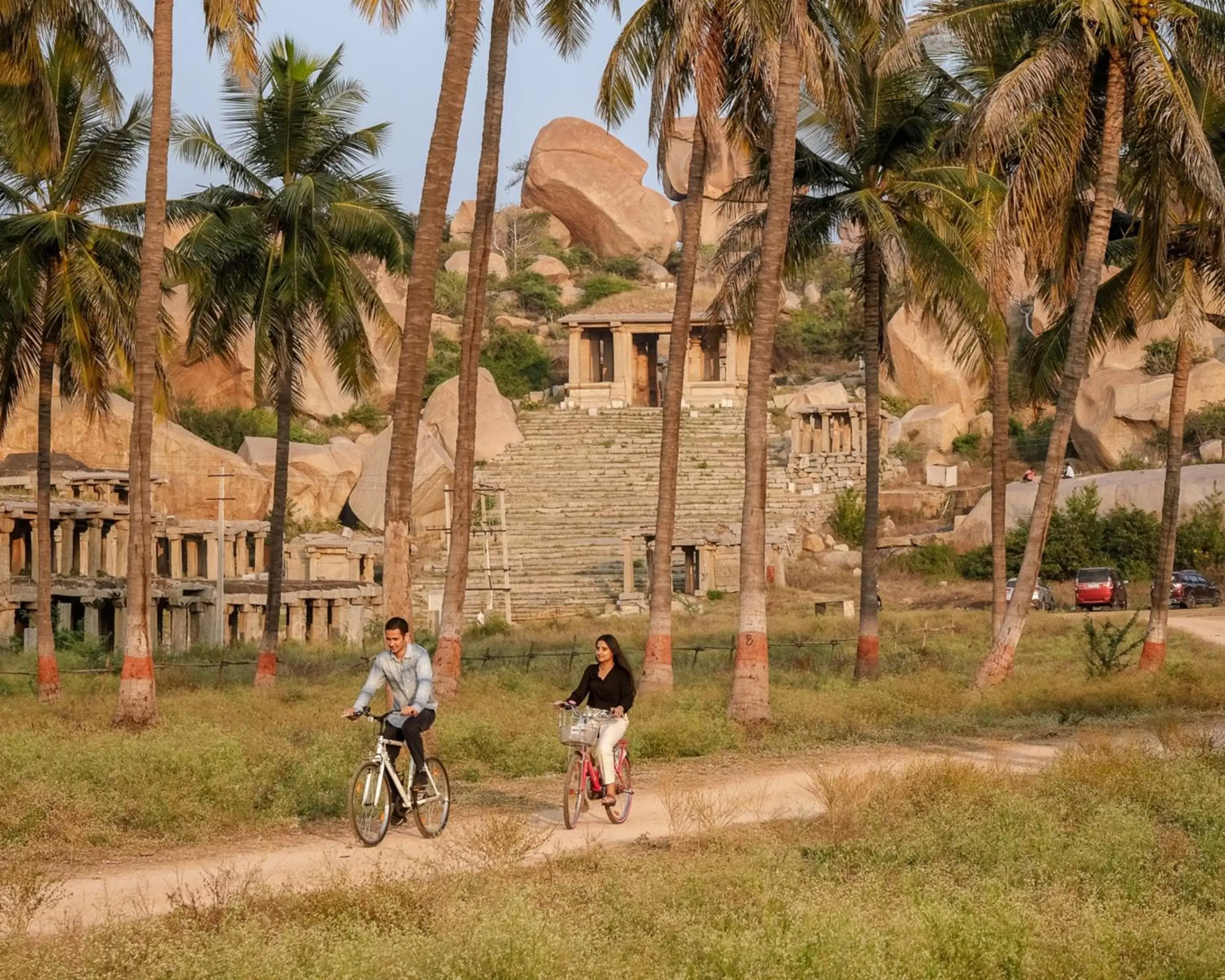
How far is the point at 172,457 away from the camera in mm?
51000

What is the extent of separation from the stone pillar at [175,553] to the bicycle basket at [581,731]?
32.1 meters

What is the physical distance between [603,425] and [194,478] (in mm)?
17510

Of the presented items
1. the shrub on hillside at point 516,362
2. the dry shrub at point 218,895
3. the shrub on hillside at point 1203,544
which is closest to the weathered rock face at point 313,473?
the shrub on hillside at point 516,362

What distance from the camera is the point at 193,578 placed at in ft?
139

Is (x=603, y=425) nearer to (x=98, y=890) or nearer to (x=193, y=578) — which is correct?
(x=193, y=578)

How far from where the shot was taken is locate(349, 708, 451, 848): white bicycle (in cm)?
1230

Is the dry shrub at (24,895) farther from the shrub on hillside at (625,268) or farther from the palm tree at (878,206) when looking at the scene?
the shrub on hillside at (625,268)

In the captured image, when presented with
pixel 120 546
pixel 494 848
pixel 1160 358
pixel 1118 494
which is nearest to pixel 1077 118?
pixel 494 848

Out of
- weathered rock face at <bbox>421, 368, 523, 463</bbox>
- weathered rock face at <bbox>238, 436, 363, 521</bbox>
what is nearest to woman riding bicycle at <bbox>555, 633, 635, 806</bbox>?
weathered rock face at <bbox>238, 436, 363, 521</bbox>

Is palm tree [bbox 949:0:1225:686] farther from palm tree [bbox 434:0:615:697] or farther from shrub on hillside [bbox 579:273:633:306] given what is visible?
shrub on hillside [bbox 579:273:633:306]

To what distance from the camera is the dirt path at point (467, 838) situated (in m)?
10.7

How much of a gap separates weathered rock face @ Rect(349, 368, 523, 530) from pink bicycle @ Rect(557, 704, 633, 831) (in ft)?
125

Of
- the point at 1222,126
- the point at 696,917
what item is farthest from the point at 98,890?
the point at 1222,126

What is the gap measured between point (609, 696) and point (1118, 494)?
39429mm
